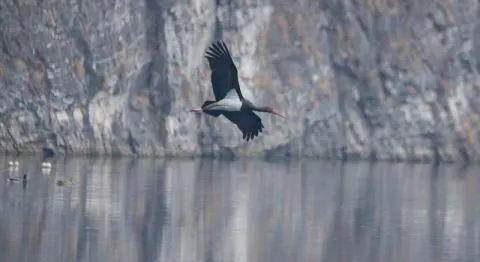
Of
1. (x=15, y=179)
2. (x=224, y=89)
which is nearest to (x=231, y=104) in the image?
(x=224, y=89)

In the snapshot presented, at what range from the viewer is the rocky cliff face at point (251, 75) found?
55062mm

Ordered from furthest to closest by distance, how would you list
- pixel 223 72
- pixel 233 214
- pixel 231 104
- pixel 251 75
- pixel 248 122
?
1. pixel 251 75
2. pixel 233 214
3. pixel 248 122
4. pixel 223 72
5. pixel 231 104

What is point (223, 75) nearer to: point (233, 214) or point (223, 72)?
point (223, 72)

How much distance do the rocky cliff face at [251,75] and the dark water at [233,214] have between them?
2.82 metres

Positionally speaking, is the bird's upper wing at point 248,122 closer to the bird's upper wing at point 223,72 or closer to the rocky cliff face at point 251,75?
the bird's upper wing at point 223,72

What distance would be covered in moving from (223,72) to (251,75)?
34.1 metres

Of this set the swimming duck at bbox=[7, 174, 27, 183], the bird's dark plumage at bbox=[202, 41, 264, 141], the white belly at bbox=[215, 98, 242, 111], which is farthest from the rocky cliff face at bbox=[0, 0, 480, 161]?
the white belly at bbox=[215, 98, 242, 111]

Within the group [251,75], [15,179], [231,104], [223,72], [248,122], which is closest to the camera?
[231,104]

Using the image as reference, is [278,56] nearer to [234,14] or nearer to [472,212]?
[234,14]

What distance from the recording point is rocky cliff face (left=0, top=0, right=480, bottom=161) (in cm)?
5506

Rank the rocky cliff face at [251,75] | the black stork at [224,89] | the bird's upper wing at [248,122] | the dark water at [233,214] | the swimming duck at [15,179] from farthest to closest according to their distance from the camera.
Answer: the rocky cliff face at [251,75], the swimming duck at [15,179], the dark water at [233,214], the bird's upper wing at [248,122], the black stork at [224,89]

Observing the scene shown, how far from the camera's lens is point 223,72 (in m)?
23.9

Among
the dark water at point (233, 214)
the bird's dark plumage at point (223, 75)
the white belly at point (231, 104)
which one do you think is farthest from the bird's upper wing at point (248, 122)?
the dark water at point (233, 214)

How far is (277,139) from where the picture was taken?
Answer: 59.2 metres
